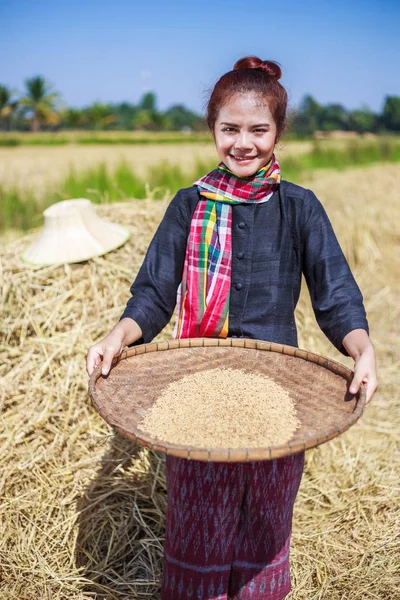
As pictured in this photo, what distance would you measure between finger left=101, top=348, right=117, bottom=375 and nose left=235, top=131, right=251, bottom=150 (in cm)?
64

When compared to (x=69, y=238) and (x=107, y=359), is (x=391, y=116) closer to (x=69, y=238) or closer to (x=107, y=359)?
(x=69, y=238)

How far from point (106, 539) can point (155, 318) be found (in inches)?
42.8

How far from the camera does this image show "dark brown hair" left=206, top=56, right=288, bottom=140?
5.48 feet

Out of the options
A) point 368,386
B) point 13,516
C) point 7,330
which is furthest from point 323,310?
point 7,330

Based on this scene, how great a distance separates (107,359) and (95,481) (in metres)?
1.11

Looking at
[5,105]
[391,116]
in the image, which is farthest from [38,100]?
[391,116]

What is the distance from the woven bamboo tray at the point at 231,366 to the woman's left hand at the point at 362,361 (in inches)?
0.9

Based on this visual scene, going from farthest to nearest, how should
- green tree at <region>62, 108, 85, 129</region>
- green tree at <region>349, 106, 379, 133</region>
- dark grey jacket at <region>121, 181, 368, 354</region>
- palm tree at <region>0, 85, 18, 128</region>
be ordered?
green tree at <region>62, 108, 85, 129</region>
palm tree at <region>0, 85, 18, 128</region>
green tree at <region>349, 106, 379, 133</region>
dark grey jacket at <region>121, 181, 368, 354</region>

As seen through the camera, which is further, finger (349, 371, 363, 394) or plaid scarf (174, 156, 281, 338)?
plaid scarf (174, 156, 281, 338)

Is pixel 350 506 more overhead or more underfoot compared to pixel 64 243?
more underfoot

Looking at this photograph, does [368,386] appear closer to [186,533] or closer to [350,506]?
[186,533]

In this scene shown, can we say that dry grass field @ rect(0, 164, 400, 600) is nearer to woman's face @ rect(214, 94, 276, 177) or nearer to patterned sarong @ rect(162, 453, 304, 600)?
patterned sarong @ rect(162, 453, 304, 600)

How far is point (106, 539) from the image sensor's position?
7.82 feet

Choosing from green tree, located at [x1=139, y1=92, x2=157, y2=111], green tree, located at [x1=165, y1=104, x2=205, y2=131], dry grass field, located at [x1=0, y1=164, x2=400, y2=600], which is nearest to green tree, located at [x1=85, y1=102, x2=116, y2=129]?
green tree, located at [x1=165, y1=104, x2=205, y2=131]
